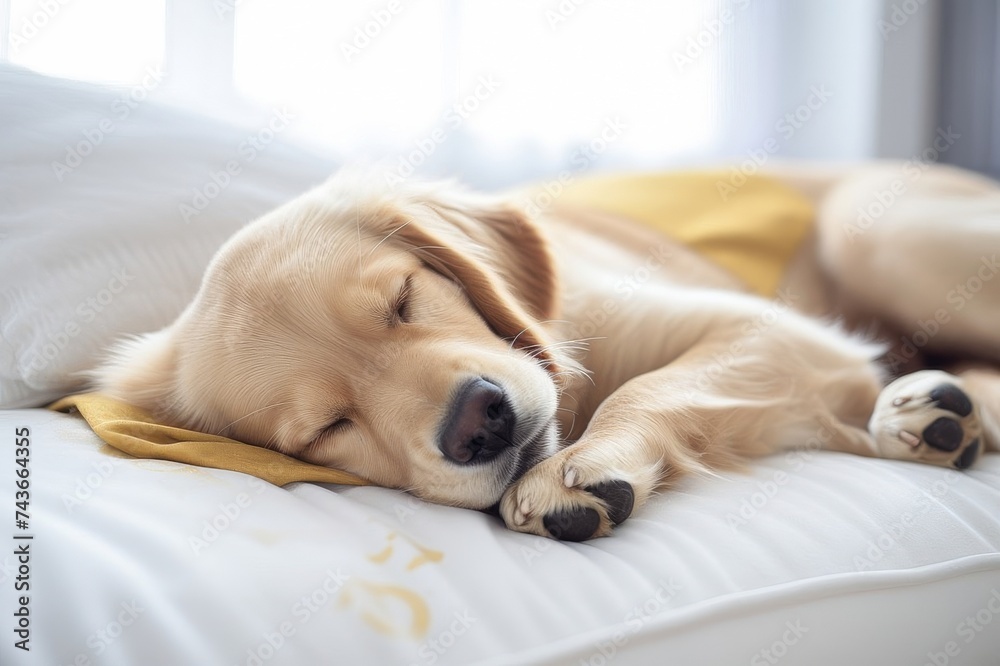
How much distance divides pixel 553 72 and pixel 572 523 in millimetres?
2976

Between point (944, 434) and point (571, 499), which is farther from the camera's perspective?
point (944, 434)

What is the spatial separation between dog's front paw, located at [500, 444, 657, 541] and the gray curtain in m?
3.93

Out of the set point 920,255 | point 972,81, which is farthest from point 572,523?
point 972,81

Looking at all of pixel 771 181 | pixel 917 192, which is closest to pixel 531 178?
pixel 771 181

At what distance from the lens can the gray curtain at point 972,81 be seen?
4043 millimetres

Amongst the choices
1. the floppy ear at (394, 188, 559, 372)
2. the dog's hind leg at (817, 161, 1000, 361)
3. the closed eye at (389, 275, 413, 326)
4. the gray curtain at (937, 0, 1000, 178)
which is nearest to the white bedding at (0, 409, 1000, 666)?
the closed eye at (389, 275, 413, 326)

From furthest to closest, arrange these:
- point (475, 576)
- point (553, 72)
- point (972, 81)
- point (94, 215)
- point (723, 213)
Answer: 1. point (972, 81)
2. point (553, 72)
3. point (723, 213)
4. point (94, 215)
5. point (475, 576)

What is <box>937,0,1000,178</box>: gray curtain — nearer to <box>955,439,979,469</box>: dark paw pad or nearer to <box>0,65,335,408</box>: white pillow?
<box>955,439,979,469</box>: dark paw pad

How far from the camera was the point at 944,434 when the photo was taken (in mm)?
1409

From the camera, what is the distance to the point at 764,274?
7.68ft

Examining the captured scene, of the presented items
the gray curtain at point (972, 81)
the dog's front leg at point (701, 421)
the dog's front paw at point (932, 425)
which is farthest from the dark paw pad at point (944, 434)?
the gray curtain at point (972, 81)

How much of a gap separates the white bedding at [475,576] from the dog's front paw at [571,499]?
0.11 feet

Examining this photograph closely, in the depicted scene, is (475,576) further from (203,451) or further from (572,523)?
(203,451)

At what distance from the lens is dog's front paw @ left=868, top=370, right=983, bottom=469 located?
1.40 meters
